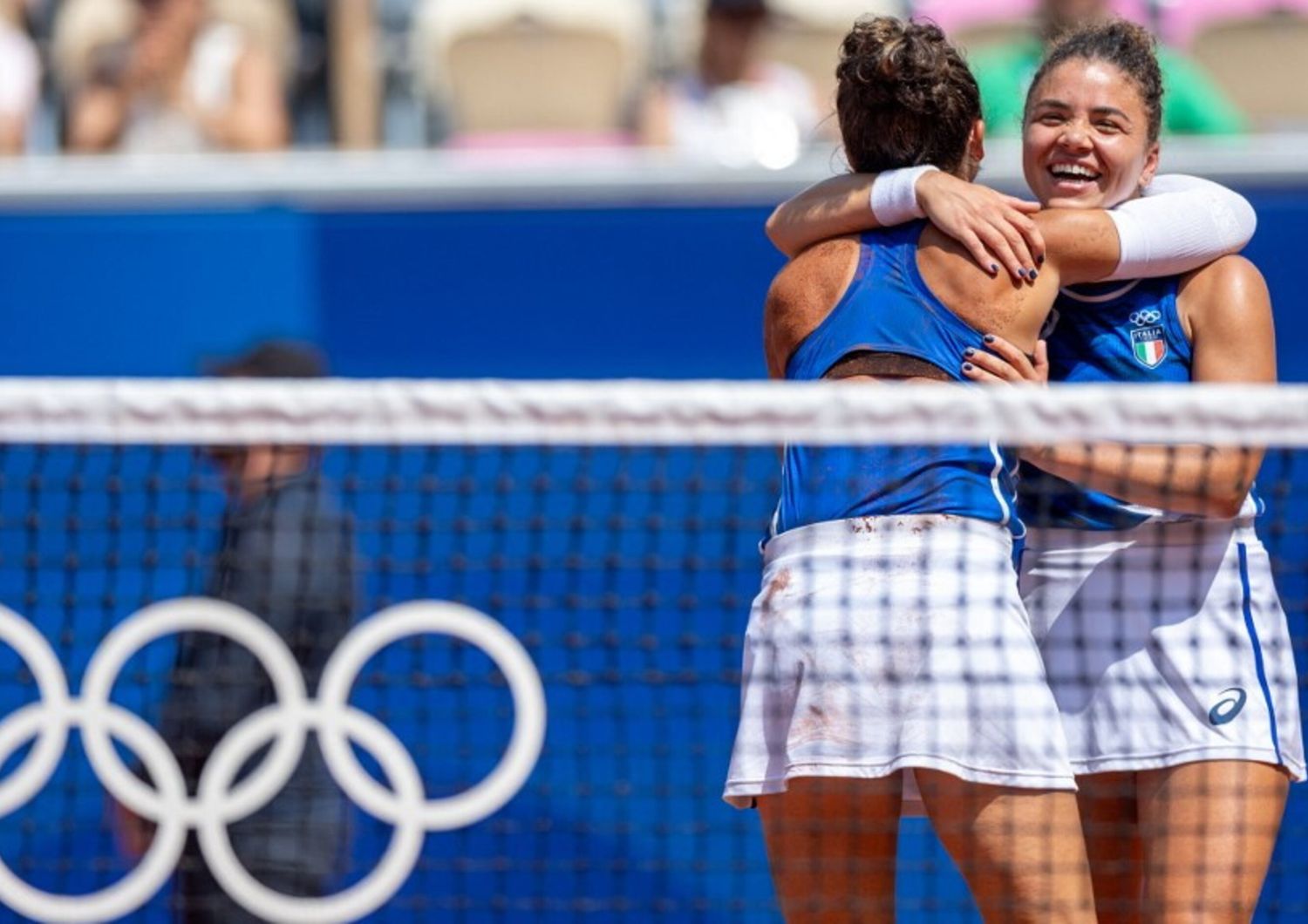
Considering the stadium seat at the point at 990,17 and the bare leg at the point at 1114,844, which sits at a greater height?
the stadium seat at the point at 990,17

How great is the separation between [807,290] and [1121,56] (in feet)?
2.34

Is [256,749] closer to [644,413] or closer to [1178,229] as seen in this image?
[644,413]

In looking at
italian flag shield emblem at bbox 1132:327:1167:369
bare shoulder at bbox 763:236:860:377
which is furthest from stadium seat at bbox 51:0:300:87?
italian flag shield emblem at bbox 1132:327:1167:369

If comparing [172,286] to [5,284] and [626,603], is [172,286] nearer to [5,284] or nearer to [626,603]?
[5,284]

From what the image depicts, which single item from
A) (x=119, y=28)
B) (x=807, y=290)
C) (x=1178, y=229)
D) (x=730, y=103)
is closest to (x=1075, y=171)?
(x=1178, y=229)

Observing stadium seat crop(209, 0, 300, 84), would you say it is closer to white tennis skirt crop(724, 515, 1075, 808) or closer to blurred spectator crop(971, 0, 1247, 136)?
blurred spectator crop(971, 0, 1247, 136)

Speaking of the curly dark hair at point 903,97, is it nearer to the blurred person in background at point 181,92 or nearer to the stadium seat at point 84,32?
the blurred person in background at point 181,92

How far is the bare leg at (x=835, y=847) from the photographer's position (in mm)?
3357

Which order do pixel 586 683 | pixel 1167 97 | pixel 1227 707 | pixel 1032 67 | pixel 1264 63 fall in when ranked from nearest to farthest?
1. pixel 1227 707
2. pixel 586 683
3. pixel 1032 67
4. pixel 1167 97
5. pixel 1264 63

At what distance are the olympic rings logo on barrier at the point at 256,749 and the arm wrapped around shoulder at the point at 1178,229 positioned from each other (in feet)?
6.00

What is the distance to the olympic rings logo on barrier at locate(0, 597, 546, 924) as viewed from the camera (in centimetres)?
443

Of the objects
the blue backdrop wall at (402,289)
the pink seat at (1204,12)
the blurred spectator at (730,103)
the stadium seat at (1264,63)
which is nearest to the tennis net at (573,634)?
the blue backdrop wall at (402,289)

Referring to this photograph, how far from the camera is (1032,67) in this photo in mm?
6078

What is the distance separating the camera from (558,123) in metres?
7.33
